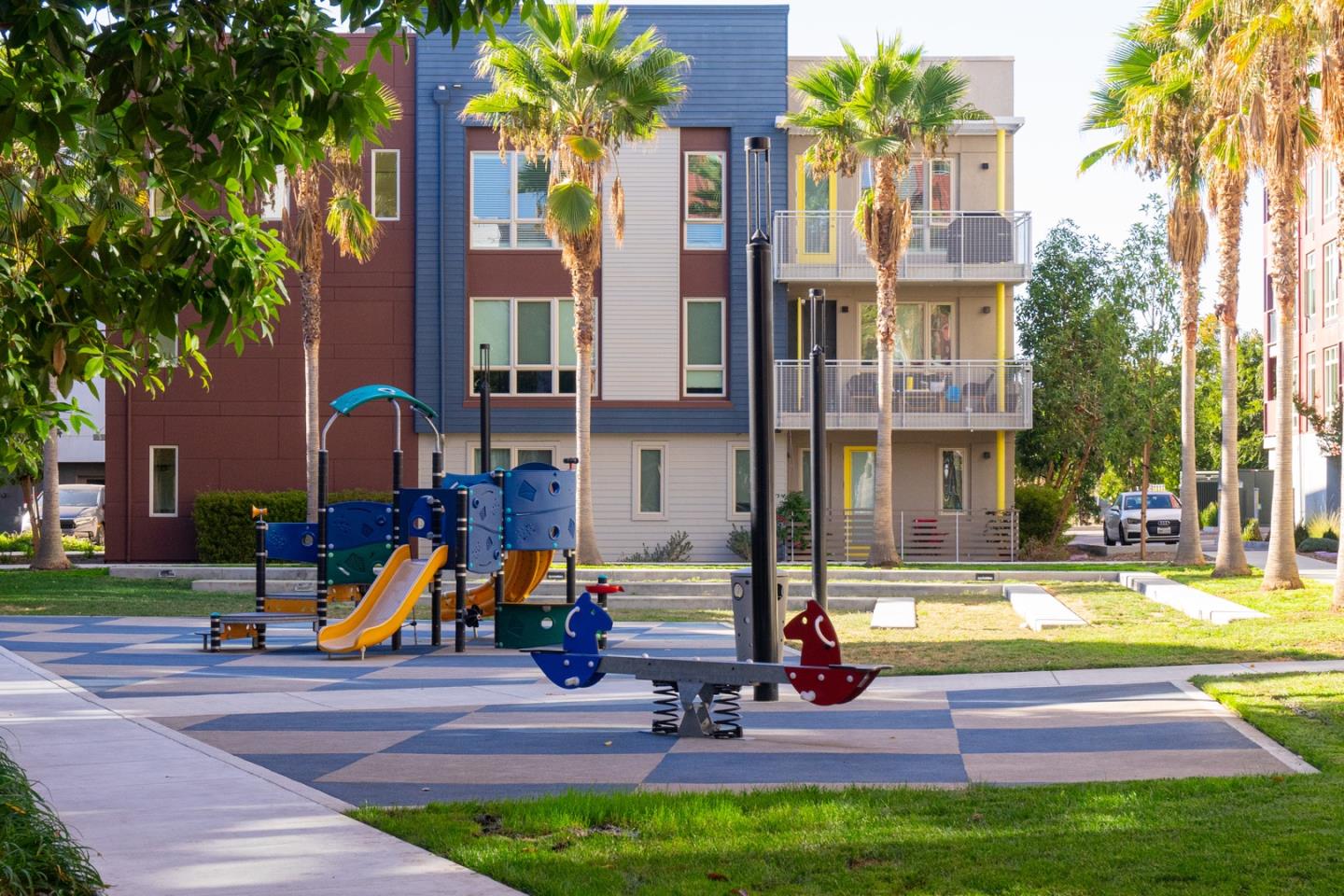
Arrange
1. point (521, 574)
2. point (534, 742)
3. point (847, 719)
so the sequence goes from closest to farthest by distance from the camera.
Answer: point (534, 742) → point (847, 719) → point (521, 574)

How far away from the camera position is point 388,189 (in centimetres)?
3375

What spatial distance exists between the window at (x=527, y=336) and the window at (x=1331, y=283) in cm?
2390

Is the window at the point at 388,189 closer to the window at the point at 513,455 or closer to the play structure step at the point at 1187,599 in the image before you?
the window at the point at 513,455

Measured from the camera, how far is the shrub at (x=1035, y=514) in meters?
35.5

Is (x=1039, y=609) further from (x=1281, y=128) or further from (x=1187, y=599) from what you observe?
(x=1281, y=128)

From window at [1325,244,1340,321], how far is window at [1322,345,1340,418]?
1044 millimetres

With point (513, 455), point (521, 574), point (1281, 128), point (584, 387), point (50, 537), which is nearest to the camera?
point (521, 574)

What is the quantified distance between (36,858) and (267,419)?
2872 cm

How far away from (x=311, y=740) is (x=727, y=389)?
23.9m

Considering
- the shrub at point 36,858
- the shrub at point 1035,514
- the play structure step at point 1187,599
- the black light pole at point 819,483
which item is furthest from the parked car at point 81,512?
the shrub at point 36,858

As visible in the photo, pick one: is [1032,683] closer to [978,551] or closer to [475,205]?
[978,551]

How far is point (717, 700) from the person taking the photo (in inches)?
405

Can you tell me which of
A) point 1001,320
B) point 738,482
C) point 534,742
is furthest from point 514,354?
point 534,742

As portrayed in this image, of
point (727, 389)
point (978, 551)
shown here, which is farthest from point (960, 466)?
point (727, 389)
